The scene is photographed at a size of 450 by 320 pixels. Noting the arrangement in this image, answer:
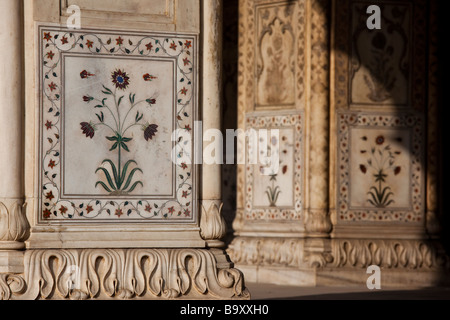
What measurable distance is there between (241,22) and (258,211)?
1793mm

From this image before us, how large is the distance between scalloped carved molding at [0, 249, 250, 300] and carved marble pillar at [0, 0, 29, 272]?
119mm

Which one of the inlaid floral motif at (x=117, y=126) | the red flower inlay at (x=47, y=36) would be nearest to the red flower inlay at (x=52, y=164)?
the inlaid floral motif at (x=117, y=126)

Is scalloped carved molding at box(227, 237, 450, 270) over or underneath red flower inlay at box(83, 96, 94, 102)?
underneath

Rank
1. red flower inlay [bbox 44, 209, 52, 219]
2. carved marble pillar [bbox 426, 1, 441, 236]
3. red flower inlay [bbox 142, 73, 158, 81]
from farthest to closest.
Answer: carved marble pillar [bbox 426, 1, 441, 236] → red flower inlay [bbox 142, 73, 158, 81] → red flower inlay [bbox 44, 209, 52, 219]

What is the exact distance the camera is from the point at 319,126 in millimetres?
9406

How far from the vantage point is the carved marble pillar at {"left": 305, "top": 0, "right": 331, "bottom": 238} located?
30.8ft

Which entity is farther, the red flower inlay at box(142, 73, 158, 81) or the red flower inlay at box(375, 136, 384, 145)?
the red flower inlay at box(375, 136, 384, 145)

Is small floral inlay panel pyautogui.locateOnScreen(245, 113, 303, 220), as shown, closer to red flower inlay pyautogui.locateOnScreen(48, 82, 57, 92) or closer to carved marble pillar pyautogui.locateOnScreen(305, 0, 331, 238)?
carved marble pillar pyautogui.locateOnScreen(305, 0, 331, 238)

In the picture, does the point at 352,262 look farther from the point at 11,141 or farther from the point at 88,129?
the point at 11,141

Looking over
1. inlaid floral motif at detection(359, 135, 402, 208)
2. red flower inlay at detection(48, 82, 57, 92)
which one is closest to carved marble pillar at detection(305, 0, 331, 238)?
inlaid floral motif at detection(359, 135, 402, 208)

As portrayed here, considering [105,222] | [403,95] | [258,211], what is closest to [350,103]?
[403,95]

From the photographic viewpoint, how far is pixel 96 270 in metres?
5.83
